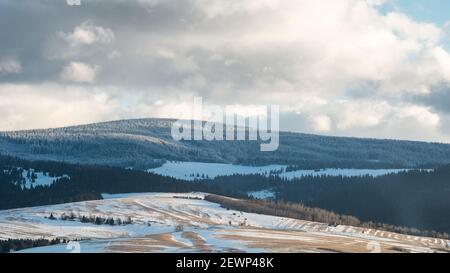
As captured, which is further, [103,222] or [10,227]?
[103,222]

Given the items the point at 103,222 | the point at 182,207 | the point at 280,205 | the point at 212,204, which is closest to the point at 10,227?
the point at 103,222

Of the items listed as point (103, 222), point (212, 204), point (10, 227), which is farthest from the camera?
point (212, 204)
